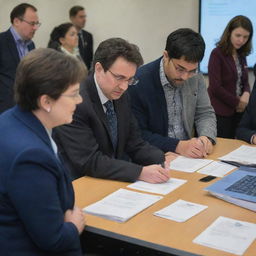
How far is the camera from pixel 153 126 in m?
2.64

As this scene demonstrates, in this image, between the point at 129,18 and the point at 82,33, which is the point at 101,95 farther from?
the point at 82,33

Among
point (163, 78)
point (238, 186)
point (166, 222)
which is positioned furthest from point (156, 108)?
point (166, 222)

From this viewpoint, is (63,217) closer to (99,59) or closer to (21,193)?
(21,193)

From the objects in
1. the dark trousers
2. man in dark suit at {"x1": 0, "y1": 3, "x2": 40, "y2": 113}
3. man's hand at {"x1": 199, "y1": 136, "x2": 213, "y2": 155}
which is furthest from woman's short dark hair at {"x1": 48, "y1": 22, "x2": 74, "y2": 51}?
man's hand at {"x1": 199, "y1": 136, "x2": 213, "y2": 155}

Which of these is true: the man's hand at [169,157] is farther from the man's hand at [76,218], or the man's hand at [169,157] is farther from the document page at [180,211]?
the man's hand at [76,218]

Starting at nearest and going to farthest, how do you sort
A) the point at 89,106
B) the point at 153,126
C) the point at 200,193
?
the point at 200,193
the point at 89,106
the point at 153,126

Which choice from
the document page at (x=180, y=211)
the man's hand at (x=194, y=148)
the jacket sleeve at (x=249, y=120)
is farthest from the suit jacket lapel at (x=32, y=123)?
the jacket sleeve at (x=249, y=120)

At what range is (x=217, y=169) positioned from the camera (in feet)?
7.23

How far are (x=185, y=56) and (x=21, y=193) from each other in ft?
4.74

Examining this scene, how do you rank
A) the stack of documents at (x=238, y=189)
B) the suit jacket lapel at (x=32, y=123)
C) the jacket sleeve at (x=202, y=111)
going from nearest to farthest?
the suit jacket lapel at (x=32, y=123) → the stack of documents at (x=238, y=189) → the jacket sleeve at (x=202, y=111)

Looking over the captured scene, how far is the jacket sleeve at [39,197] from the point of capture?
1.26m

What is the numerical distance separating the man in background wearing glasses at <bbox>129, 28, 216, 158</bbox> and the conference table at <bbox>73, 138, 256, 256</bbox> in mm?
525

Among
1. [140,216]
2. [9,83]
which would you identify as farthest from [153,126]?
[9,83]

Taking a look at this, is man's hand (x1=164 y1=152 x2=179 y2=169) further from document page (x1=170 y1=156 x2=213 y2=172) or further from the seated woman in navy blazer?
the seated woman in navy blazer
